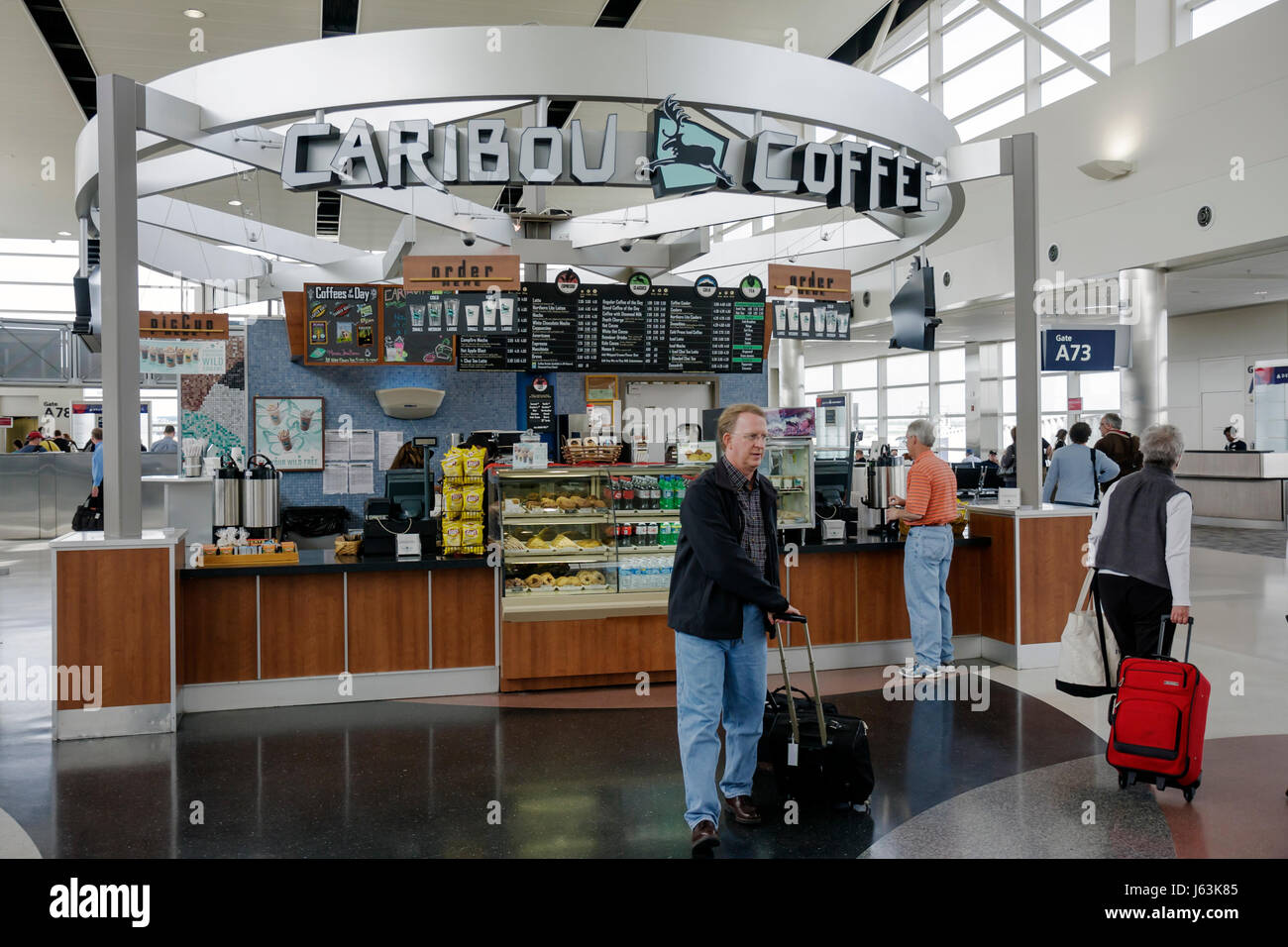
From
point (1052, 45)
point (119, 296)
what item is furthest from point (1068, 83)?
point (119, 296)

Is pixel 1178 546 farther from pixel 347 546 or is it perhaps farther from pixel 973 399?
pixel 973 399

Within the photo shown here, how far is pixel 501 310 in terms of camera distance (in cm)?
777

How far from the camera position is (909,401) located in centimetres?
2441

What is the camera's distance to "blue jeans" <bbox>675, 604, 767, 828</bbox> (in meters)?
3.57

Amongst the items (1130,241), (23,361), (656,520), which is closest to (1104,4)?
(1130,241)

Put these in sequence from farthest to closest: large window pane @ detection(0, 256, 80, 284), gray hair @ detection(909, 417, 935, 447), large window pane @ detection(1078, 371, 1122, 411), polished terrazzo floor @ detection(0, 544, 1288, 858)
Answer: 1. large window pane @ detection(0, 256, 80, 284)
2. large window pane @ detection(1078, 371, 1122, 411)
3. gray hair @ detection(909, 417, 935, 447)
4. polished terrazzo floor @ detection(0, 544, 1288, 858)

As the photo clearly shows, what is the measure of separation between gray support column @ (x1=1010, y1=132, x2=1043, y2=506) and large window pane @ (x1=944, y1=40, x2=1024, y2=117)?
32.8 feet

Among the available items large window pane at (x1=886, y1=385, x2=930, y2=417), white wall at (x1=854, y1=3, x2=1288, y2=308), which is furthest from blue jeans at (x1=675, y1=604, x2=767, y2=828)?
large window pane at (x1=886, y1=385, x2=930, y2=417)

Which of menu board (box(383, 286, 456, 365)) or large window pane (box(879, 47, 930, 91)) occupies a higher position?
large window pane (box(879, 47, 930, 91))

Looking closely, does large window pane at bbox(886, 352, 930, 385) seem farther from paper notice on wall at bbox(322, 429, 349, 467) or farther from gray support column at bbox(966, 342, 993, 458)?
paper notice on wall at bbox(322, 429, 349, 467)

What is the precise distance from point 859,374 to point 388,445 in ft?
67.8

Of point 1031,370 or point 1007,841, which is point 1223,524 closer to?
point 1031,370
